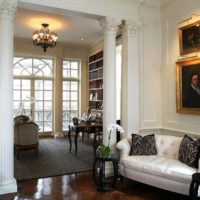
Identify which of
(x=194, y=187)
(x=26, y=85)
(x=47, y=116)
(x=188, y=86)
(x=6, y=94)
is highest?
(x=26, y=85)

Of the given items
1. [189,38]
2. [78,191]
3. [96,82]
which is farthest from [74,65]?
[78,191]

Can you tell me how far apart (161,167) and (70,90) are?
6.36 metres

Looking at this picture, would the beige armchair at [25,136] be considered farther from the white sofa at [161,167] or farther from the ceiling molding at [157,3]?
the ceiling molding at [157,3]

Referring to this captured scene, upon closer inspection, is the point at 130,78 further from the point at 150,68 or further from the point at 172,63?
the point at 172,63

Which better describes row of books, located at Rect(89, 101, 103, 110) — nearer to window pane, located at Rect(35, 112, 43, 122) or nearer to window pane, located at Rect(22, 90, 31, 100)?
window pane, located at Rect(35, 112, 43, 122)

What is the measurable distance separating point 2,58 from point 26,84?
Result: 5238mm

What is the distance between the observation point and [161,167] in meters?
3.39

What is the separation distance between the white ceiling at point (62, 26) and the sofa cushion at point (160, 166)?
3360 millimetres

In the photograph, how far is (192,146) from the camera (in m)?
3.42

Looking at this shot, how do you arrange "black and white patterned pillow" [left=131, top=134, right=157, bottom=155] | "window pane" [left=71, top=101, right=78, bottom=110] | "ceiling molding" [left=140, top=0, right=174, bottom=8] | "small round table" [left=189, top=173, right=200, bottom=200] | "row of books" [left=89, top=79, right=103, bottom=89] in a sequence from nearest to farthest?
1. "small round table" [left=189, top=173, right=200, bottom=200]
2. "black and white patterned pillow" [left=131, top=134, right=157, bottom=155]
3. "ceiling molding" [left=140, top=0, right=174, bottom=8]
4. "row of books" [left=89, top=79, right=103, bottom=89]
5. "window pane" [left=71, top=101, right=78, bottom=110]

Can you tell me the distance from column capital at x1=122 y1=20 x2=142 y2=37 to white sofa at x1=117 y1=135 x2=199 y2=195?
206 cm

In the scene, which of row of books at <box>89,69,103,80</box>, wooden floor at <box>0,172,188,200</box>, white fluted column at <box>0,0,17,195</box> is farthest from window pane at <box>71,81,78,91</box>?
white fluted column at <box>0,0,17,195</box>

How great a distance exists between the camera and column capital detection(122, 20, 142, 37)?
15.1ft

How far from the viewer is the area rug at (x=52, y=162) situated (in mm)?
4578
